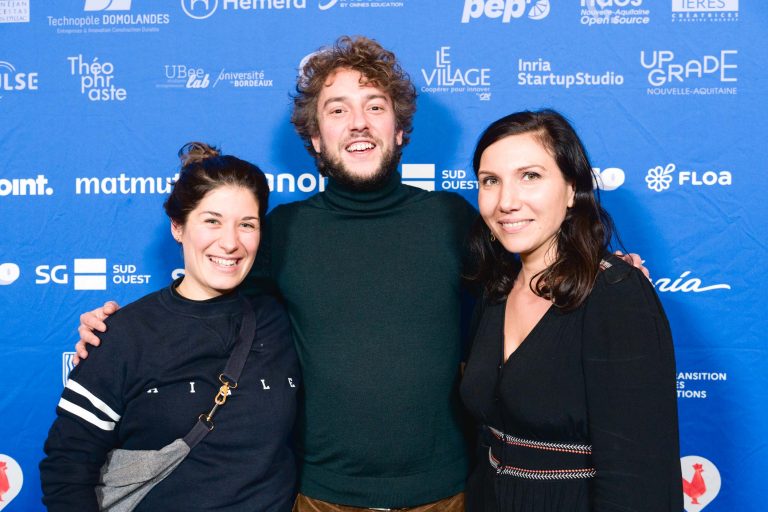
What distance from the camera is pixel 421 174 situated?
6.86 ft

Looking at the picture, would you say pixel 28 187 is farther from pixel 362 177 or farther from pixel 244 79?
pixel 362 177

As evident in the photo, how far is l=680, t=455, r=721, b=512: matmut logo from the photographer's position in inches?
81.2

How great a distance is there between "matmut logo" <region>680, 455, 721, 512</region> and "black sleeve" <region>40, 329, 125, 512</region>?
1.76 metres

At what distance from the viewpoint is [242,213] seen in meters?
1.41

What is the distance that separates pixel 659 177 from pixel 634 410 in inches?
45.3

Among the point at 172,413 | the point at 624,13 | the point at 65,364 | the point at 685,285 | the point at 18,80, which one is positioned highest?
the point at 624,13

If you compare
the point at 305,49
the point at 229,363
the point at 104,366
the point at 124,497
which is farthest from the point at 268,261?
the point at 305,49

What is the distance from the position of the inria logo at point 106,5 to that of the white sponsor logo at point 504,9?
111 cm

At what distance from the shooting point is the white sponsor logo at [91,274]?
6.91 feet

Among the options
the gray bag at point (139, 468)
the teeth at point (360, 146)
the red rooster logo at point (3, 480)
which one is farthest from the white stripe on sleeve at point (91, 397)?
the red rooster logo at point (3, 480)

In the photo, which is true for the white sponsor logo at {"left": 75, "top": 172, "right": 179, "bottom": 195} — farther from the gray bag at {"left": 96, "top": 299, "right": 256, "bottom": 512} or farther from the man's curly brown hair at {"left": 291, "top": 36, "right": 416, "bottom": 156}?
the gray bag at {"left": 96, "top": 299, "right": 256, "bottom": 512}

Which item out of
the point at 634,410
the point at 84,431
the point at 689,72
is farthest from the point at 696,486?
the point at 84,431

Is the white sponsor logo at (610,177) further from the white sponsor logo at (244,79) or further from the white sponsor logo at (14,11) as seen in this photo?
the white sponsor logo at (14,11)

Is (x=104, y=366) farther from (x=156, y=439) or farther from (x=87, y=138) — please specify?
(x=87, y=138)
